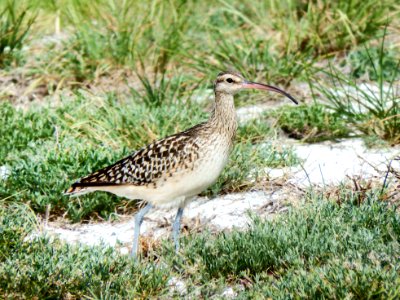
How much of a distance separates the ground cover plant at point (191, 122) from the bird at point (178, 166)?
396 mm

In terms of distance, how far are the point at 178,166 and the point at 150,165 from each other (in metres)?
0.27

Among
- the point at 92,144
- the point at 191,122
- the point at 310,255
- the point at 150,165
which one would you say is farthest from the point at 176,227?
the point at 191,122

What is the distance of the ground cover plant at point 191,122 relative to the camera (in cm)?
602

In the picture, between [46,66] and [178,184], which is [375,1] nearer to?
[46,66]

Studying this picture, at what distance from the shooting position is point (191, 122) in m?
8.97

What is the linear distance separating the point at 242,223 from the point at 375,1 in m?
4.24

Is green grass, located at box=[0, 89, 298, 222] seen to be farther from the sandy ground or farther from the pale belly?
the pale belly

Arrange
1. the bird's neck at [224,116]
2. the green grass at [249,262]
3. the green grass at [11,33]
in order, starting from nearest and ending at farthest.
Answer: the green grass at [249,262] < the bird's neck at [224,116] < the green grass at [11,33]

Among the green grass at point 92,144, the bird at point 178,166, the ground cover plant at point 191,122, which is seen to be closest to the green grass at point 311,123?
the ground cover plant at point 191,122

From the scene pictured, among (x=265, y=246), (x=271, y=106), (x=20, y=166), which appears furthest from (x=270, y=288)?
(x=271, y=106)

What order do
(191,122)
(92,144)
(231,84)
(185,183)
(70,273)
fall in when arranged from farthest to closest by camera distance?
(191,122) < (92,144) < (231,84) < (185,183) < (70,273)

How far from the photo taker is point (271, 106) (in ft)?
32.0

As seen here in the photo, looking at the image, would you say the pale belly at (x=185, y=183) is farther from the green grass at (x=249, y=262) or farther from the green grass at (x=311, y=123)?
the green grass at (x=311, y=123)

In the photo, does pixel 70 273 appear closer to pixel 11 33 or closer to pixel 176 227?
pixel 176 227
